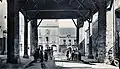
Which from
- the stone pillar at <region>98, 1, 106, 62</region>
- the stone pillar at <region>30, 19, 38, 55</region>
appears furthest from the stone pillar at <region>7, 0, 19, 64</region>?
the stone pillar at <region>30, 19, 38, 55</region>

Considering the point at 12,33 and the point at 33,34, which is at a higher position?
the point at 33,34

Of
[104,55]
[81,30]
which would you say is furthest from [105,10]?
[81,30]

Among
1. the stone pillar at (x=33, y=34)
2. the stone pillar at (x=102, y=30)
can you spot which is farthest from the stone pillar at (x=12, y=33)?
the stone pillar at (x=33, y=34)

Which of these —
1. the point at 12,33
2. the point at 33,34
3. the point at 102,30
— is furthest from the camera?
the point at 33,34

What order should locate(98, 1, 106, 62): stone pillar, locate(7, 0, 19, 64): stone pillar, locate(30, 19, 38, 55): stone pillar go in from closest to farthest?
locate(7, 0, 19, 64): stone pillar, locate(98, 1, 106, 62): stone pillar, locate(30, 19, 38, 55): stone pillar

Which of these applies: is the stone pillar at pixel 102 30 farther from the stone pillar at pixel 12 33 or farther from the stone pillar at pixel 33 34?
the stone pillar at pixel 33 34

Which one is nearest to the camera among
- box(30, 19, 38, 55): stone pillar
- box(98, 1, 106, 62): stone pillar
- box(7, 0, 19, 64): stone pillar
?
box(7, 0, 19, 64): stone pillar

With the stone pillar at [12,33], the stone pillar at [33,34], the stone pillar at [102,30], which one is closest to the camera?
the stone pillar at [12,33]

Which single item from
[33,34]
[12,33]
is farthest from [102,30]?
[33,34]

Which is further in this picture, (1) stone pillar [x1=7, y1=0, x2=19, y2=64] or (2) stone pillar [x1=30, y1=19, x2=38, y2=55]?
(2) stone pillar [x1=30, y1=19, x2=38, y2=55]

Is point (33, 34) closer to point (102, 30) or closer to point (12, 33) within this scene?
point (102, 30)

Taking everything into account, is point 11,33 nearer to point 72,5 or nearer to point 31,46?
point 72,5

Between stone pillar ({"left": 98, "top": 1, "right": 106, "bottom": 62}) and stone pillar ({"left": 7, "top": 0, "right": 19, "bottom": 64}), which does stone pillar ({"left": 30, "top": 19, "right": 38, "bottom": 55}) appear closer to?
stone pillar ({"left": 98, "top": 1, "right": 106, "bottom": 62})

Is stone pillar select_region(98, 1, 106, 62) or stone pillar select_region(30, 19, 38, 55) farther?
stone pillar select_region(30, 19, 38, 55)
